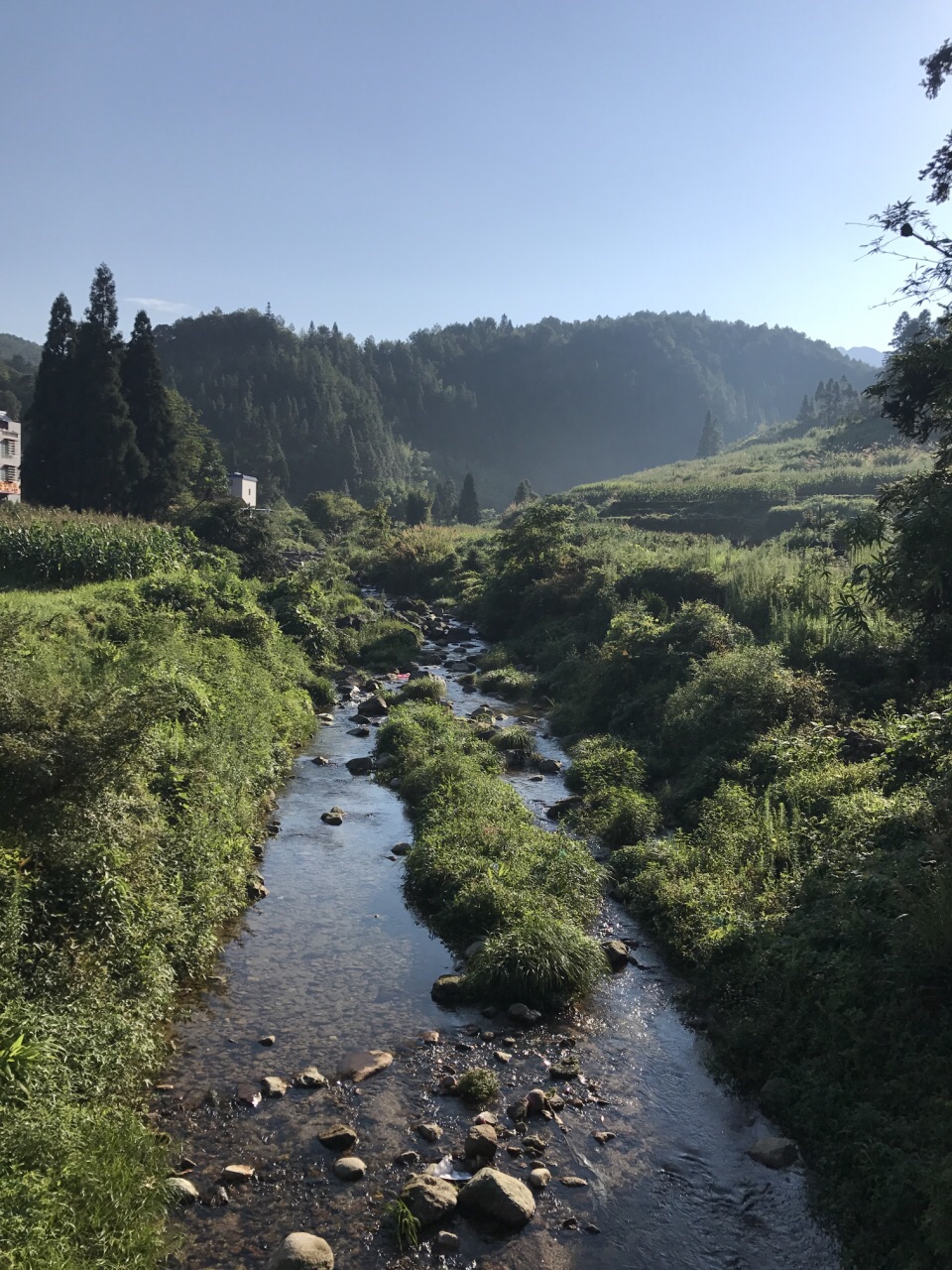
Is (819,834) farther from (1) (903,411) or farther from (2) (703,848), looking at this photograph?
(1) (903,411)

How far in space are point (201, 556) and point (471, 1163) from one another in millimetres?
26795

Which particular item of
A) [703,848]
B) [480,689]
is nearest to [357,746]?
[480,689]

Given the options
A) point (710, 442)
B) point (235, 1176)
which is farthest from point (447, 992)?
point (710, 442)

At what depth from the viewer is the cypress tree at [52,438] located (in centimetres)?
4088

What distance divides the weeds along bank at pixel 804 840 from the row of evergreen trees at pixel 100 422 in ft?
81.7

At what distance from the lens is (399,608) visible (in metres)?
42.5

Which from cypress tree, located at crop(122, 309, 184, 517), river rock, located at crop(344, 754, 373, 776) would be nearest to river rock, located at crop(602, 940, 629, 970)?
river rock, located at crop(344, 754, 373, 776)

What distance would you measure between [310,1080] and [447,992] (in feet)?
7.13

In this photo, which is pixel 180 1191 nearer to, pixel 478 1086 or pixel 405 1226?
pixel 405 1226

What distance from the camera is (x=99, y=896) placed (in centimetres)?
888

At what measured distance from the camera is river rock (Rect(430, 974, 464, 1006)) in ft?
33.5

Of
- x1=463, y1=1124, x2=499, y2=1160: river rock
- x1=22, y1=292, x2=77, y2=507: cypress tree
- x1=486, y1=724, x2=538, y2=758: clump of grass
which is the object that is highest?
x1=22, y1=292, x2=77, y2=507: cypress tree

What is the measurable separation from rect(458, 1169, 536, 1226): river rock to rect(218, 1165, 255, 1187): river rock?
5.87 ft

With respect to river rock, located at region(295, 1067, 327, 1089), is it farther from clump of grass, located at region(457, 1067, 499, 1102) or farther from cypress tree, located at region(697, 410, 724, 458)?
cypress tree, located at region(697, 410, 724, 458)
